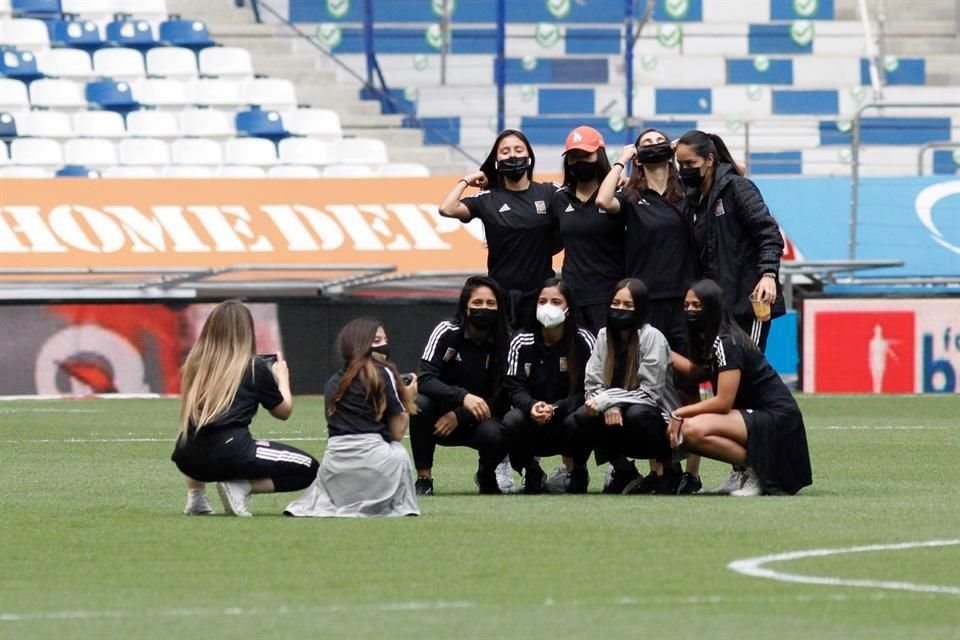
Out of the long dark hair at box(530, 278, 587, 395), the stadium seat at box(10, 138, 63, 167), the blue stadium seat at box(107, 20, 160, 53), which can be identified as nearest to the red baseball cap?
the long dark hair at box(530, 278, 587, 395)

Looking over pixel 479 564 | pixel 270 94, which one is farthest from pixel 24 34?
pixel 479 564

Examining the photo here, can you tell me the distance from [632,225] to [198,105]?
678 inches

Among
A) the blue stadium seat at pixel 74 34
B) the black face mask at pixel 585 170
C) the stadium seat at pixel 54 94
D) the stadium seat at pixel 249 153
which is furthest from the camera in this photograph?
the blue stadium seat at pixel 74 34

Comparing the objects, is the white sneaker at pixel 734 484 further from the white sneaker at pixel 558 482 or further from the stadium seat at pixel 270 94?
the stadium seat at pixel 270 94

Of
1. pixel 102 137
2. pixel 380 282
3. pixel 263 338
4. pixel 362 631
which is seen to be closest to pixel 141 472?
pixel 362 631

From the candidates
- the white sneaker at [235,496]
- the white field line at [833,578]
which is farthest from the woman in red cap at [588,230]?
the white field line at [833,578]

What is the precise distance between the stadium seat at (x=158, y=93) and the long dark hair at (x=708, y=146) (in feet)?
56.3

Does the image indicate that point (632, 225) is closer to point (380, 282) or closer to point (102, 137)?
point (380, 282)

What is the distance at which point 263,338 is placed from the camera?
839 inches

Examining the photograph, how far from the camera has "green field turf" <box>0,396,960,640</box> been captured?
6258 millimetres

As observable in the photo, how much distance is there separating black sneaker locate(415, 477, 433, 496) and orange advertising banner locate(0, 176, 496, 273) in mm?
13008

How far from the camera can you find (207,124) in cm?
2694

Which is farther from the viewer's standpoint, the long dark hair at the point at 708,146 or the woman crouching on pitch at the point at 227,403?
the long dark hair at the point at 708,146

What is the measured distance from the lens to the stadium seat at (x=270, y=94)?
27.5 metres
